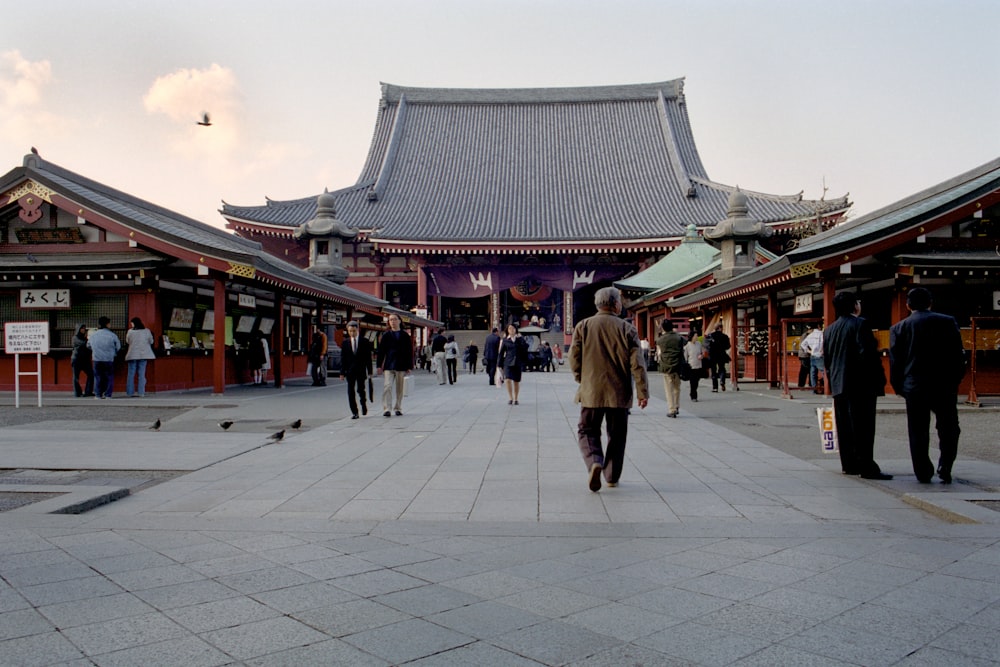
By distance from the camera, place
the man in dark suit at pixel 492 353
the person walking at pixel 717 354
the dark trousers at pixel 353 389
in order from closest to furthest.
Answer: the dark trousers at pixel 353 389
the person walking at pixel 717 354
the man in dark suit at pixel 492 353

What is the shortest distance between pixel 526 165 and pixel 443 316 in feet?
30.9

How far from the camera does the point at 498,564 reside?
4.22 meters

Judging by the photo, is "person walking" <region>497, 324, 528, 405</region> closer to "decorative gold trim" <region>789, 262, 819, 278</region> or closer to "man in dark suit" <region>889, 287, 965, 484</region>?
"decorative gold trim" <region>789, 262, 819, 278</region>

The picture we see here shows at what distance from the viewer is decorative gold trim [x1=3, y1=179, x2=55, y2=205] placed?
16062 mm

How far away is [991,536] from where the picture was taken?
475 centimetres

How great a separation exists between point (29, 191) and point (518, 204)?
79.6ft

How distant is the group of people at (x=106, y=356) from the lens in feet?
49.0

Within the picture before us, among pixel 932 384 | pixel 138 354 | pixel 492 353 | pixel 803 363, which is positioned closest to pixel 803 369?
pixel 803 363

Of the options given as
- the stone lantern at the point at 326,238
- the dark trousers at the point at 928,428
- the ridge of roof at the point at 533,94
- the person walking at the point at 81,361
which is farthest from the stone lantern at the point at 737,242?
the ridge of roof at the point at 533,94

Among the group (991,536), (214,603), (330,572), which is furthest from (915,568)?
(214,603)

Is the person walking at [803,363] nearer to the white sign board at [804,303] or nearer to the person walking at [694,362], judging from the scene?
the white sign board at [804,303]

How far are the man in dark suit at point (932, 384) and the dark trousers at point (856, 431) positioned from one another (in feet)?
1.07

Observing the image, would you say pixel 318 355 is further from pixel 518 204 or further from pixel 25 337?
pixel 518 204

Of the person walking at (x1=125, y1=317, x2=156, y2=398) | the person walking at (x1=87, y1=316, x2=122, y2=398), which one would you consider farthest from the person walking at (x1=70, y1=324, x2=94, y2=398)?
the person walking at (x1=125, y1=317, x2=156, y2=398)
